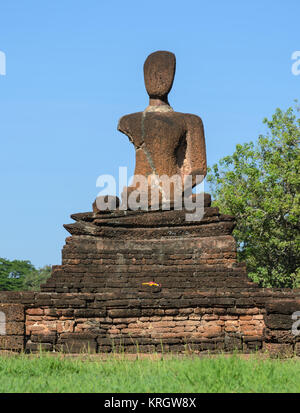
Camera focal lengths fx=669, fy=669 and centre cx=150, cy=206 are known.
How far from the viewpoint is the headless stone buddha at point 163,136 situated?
13078 mm

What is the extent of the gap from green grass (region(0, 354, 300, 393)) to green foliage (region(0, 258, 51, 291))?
119ft

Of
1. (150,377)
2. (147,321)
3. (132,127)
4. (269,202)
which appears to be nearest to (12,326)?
(147,321)

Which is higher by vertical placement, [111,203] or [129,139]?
[129,139]

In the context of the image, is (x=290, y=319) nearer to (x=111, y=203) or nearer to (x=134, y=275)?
(x=134, y=275)

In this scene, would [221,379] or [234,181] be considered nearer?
[221,379]

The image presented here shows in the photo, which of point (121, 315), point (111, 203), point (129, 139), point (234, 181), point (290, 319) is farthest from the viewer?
point (234, 181)

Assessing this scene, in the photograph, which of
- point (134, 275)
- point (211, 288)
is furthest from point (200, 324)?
point (134, 275)

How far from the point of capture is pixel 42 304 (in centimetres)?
1077

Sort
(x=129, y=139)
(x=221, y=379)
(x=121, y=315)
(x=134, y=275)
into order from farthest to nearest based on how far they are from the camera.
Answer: (x=129, y=139), (x=134, y=275), (x=121, y=315), (x=221, y=379)

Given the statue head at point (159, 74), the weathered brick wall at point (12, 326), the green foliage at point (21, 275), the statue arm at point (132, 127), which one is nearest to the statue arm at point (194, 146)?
the statue head at point (159, 74)

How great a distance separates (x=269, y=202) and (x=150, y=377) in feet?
57.6

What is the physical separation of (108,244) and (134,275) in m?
0.90

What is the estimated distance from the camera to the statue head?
13521 mm

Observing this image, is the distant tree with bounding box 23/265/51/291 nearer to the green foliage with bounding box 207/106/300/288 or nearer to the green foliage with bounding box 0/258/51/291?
the green foliage with bounding box 0/258/51/291
